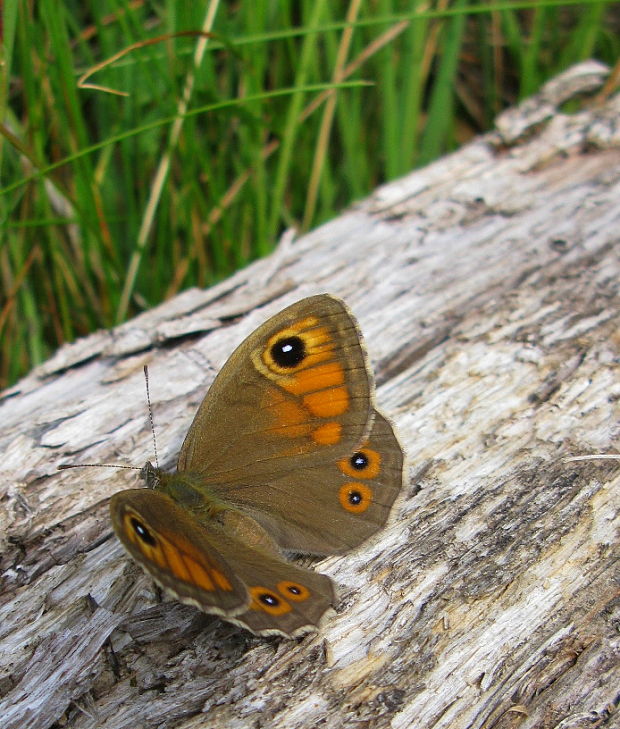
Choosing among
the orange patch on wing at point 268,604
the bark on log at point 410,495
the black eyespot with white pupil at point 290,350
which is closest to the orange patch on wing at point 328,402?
the black eyespot with white pupil at point 290,350

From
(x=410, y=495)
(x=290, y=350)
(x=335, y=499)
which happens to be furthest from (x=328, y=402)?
(x=410, y=495)

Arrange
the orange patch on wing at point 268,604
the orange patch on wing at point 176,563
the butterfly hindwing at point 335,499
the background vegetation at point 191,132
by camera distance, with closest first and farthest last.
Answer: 1. the orange patch on wing at point 176,563
2. the orange patch on wing at point 268,604
3. the butterfly hindwing at point 335,499
4. the background vegetation at point 191,132

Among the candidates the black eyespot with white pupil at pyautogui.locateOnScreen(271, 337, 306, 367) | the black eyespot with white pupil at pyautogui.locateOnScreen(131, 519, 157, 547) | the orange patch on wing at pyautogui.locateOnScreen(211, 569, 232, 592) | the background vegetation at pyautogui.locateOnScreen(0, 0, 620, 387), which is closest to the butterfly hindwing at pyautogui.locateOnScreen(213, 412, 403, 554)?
the black eyespot with white pupil at pyautogui.locateOnScreen(271, 337, 306, 367)

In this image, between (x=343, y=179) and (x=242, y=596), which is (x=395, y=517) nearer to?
(x=242, y=596)

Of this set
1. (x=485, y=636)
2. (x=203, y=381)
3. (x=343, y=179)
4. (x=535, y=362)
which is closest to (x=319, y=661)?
(x=485, y=636)

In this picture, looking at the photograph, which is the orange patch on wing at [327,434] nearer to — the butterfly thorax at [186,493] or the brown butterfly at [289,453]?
the brown butterfly at [289,453]

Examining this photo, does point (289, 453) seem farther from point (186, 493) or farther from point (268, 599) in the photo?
point (268, 599)

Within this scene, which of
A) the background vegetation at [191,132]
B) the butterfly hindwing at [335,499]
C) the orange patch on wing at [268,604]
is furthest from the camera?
the background vegetation at [191,132]

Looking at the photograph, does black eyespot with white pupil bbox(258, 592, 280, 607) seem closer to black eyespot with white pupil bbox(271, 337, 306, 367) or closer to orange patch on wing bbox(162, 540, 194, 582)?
orange patch on wing bbox(162, 540, 194, 582)
